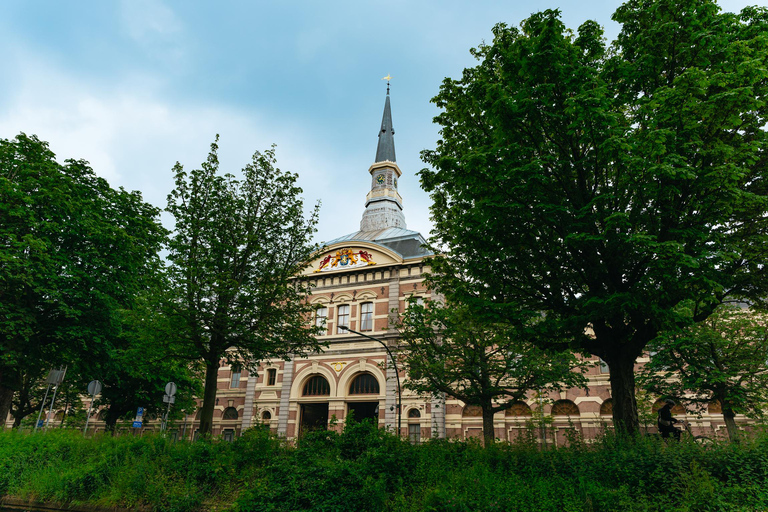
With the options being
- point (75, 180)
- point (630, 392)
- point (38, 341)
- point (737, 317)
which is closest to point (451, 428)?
point (737, 317)

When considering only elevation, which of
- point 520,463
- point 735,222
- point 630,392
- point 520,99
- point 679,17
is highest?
point 679,17

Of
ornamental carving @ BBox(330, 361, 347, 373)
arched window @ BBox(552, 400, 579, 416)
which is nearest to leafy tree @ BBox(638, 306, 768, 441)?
arched window @ BBox(552, 400, 579, 416)

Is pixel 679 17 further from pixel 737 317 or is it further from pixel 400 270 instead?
pixel 400 270

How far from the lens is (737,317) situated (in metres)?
22.2

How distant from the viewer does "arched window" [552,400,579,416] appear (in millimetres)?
27922

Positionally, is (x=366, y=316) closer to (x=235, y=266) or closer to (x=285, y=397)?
(x=285, y=397)

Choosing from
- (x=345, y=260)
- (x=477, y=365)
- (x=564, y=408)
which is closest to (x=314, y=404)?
(x=345, y=260)

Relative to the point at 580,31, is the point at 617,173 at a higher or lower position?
lower

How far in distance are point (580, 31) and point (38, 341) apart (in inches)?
811

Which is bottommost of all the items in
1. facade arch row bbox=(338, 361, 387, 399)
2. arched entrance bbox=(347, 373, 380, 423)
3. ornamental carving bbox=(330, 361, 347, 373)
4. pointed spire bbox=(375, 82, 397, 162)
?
arched entrance bbox=(347, 373, 380, 423)

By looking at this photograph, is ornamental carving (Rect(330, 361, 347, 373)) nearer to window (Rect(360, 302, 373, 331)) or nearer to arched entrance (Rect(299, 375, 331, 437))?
arched entrance (Rect(299, 375, 331, 437))

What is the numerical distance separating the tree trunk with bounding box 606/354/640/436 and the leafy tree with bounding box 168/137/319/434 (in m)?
9.56

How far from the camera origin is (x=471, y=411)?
→ 2909 centimetres

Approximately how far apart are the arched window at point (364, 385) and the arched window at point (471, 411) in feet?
19.3
